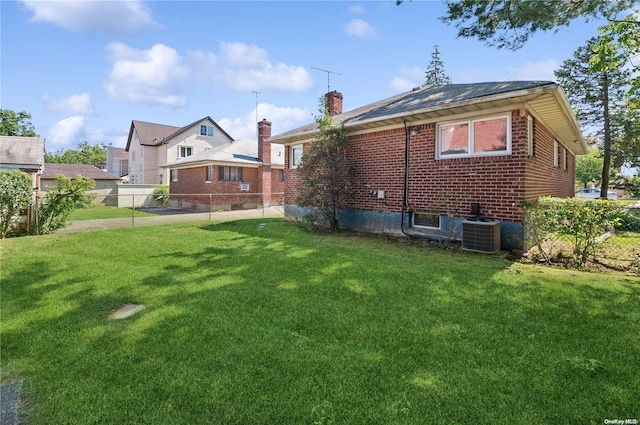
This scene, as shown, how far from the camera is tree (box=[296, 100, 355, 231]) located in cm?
994

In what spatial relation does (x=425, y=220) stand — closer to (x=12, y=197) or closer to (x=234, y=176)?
(x=12, y=197)

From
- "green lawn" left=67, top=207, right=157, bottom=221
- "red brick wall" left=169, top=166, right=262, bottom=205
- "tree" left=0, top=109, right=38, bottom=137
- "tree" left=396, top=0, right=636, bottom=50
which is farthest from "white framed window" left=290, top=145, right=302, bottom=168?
"tree" left=0, top=109, right=38, bottom=137

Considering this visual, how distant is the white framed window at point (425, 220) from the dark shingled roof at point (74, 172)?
103ft

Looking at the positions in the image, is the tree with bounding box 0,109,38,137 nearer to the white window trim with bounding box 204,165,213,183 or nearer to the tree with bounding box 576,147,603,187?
the white window trim with bounding box 204,165,213,183

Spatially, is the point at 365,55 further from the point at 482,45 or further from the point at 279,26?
the point at 482,45

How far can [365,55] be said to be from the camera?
37.1 ft

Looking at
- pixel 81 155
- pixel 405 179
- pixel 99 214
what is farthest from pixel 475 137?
pixel 81 155

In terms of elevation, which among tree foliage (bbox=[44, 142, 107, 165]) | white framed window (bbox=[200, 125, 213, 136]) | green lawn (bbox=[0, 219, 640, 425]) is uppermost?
tree foliage (bbox=[44, 142, 107, 165])

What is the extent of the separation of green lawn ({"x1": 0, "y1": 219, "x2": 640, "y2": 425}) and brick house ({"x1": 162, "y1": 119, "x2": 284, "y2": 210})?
14.8m

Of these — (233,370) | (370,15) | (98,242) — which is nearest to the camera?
(233,370)

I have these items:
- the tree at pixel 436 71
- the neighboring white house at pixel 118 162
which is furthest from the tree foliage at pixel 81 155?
the tree at pixel 436 71

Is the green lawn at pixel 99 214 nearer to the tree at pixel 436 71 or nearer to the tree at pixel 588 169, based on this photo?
the tree at pixel 436 71

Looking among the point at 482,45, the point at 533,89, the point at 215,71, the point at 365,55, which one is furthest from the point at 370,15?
the point at 215,71

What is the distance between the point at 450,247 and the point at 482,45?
496 cm
